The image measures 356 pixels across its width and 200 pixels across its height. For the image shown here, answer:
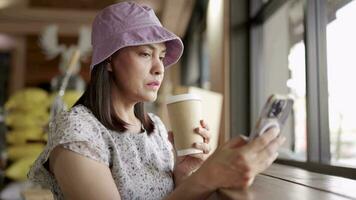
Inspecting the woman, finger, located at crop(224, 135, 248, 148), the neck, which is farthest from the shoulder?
finger, located at crop(224, 135, 248, 148)

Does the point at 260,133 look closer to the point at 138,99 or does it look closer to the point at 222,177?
the point at 222,177

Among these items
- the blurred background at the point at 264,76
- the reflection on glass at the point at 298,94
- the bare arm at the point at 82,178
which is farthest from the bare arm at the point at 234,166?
the reflection on glass at the point at 298,94

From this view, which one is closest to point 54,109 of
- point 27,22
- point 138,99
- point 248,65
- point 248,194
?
point 248,65

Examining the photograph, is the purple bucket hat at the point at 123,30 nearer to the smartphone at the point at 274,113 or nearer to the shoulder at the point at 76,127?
the shoulder at the point at 76,127

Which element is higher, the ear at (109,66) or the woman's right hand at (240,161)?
the ear at (109,66)

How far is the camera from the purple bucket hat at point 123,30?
1.09 meters

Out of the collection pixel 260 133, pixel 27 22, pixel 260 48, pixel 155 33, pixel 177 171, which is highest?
pixel 27 22

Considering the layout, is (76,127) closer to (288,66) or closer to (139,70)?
(139,70)

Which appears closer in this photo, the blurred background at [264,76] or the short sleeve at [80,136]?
the short sleeve at [80,136]

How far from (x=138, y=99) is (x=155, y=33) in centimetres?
19

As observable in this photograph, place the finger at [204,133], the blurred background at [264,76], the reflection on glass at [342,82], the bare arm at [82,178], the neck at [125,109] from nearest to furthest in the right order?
the bare arm at [82,178]
the finger at [204,133]
the neck at [125,109]
the reflection on glass at [342,82]
the blurred background at [264,76]

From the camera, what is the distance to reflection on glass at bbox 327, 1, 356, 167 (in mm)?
1501

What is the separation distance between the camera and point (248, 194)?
2.66ft

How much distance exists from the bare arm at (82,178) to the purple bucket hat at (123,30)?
0.96ft
